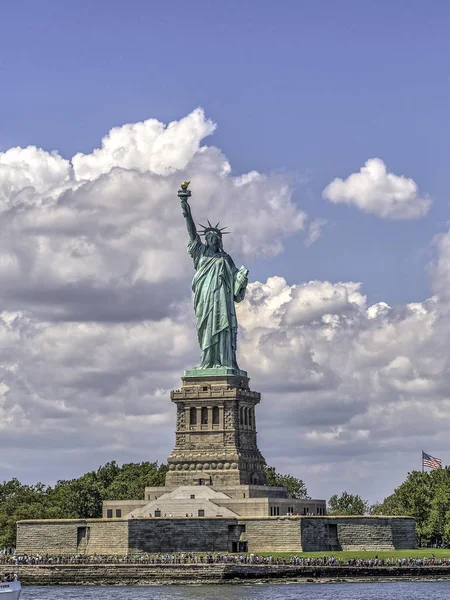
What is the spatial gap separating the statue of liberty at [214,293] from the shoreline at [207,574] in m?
21.5

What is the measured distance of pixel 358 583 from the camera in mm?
89188

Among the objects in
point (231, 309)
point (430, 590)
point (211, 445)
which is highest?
point (231, 309)

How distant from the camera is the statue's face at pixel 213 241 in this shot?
110250 mm

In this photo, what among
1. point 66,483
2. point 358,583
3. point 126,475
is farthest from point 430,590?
point 66,483

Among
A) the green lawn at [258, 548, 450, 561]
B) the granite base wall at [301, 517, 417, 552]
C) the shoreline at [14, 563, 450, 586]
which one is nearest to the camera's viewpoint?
the shoreline at [14, 563, 450, 586]

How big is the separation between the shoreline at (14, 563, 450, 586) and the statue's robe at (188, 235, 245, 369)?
2159 centimetres

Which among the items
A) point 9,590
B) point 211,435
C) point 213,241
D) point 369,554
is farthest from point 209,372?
point 9,590

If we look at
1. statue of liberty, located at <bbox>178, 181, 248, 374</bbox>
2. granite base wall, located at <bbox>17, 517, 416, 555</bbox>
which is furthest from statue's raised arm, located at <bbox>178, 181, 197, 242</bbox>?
granite base wall, located at <bbox>17, 517, 416, 555</bbox>

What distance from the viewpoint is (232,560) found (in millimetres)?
90875

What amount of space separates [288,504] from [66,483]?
43354mm

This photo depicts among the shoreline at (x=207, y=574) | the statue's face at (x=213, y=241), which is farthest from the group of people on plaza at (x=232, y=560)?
the statue's face at (x=213, y=241)

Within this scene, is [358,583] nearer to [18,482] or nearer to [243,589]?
[243,589]

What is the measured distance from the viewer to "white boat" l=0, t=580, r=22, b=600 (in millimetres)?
71875

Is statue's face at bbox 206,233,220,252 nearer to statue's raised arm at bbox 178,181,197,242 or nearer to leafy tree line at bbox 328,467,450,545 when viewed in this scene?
statue's raised arm at bbox 178,181,197,242
